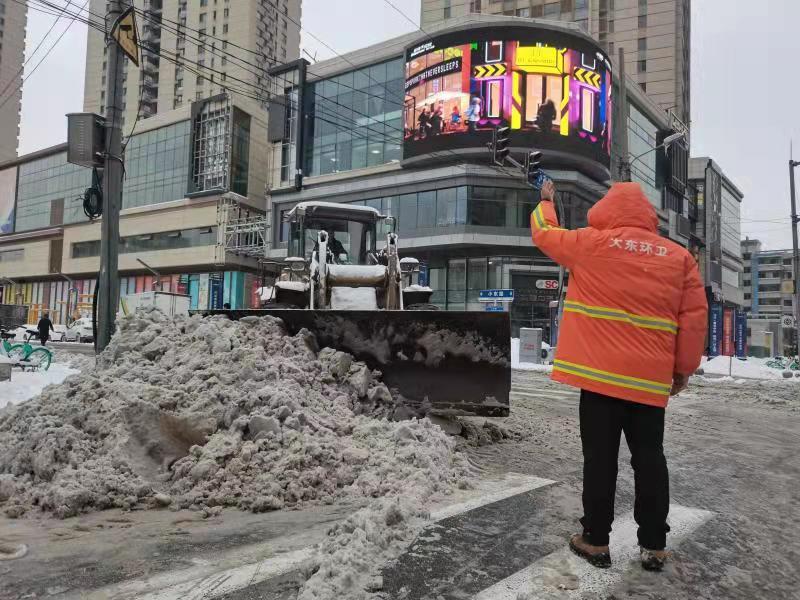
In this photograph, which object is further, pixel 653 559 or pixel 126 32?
pixel 126 32

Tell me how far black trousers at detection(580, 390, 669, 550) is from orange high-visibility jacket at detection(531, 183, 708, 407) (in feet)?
0.40

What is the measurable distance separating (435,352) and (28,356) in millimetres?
9162

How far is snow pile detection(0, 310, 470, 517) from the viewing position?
342 cm

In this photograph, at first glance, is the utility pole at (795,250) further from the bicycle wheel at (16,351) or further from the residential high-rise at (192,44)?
the residential high-rise at (192,44)

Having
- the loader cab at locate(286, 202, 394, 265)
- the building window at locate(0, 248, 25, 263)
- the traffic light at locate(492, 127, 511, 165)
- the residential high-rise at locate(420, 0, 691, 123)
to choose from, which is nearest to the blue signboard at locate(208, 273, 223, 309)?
the building window at locate(0, 248, 25, 263)

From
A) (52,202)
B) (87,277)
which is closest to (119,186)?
(87,277)

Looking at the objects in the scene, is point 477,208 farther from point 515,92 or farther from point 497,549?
point 497,549

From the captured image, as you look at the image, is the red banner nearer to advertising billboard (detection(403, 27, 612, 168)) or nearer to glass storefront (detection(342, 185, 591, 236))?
glass storefront (detection(342, 185, 591, 236))

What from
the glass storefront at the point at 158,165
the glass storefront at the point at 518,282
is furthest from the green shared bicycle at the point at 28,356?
the glass storefront at the point at 158,165

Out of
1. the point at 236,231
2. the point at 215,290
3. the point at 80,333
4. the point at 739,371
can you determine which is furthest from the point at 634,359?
the point at 215,290

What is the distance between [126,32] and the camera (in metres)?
8.69

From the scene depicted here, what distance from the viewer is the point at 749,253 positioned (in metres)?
107

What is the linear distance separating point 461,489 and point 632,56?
63.2 m

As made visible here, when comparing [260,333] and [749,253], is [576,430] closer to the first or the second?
[260,333]
